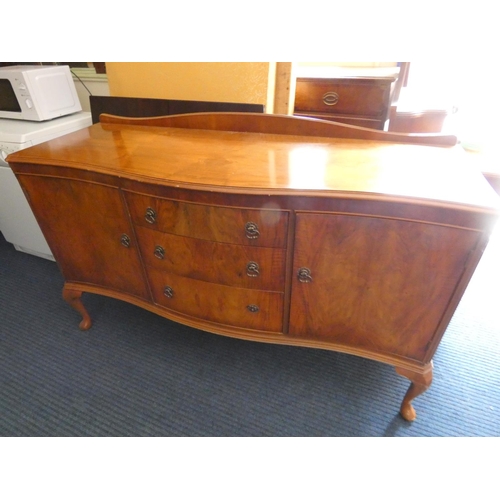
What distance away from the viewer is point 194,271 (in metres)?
1.04

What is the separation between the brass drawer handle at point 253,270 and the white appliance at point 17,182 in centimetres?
140

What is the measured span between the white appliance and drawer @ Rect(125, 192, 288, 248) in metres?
1.05

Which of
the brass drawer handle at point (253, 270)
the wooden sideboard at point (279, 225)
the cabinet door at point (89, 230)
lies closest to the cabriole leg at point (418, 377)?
the wooden sideboard at point (279, 225)

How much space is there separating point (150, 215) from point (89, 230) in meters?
0.34

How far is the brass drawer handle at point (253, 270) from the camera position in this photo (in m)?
0.96

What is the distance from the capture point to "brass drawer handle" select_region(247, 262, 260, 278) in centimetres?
96

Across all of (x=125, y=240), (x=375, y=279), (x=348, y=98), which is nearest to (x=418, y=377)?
(x=375, y=279)

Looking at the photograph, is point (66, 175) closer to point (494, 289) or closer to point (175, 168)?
point (175, 168)

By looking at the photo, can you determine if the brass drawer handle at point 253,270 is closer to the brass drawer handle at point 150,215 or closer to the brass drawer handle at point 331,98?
the brass drawer handle at point 150,215

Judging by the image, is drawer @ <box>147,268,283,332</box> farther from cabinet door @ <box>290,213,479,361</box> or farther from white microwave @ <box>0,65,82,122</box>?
white microwave @ <box>0,65,82,122</box>

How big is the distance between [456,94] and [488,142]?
0.32 meters

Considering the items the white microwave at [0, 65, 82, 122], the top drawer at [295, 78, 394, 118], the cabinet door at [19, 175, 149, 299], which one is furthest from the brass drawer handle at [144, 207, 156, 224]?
the white microwave at [0, 65, 82, 122]
